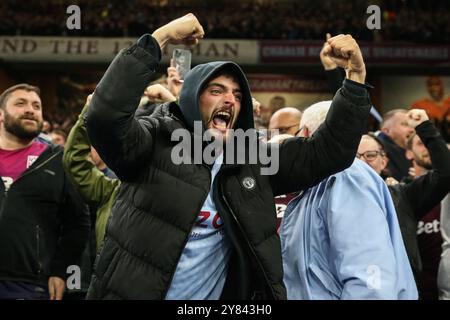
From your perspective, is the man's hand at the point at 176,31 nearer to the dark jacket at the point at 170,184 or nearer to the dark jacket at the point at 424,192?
the dark jacket at the point at 170,184

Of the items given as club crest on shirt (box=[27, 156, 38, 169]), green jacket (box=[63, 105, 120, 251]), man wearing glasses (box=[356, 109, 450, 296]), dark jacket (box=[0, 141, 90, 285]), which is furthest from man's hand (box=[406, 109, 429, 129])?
club crest on shirt (box=[27, 156, 38, 169])

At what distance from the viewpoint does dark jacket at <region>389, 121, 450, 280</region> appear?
3627mm

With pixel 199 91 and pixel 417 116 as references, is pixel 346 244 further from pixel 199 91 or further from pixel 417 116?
pixel 417 116

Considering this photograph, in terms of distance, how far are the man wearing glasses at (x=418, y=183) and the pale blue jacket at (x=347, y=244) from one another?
129 cm

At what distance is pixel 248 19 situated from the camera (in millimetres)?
16656

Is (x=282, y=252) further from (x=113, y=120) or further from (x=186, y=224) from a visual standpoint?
(x=113, y=120)

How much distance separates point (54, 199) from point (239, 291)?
90.0 inches

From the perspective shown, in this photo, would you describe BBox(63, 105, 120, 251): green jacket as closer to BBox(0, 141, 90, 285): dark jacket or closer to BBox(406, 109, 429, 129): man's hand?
BBox(0, 141, 90, 285): dark jacket

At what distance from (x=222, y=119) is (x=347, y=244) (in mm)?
585

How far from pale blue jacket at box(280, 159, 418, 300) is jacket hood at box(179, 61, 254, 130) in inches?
13.7

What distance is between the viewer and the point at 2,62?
50.0 ft

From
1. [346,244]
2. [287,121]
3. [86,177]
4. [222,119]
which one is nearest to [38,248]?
[86,177]

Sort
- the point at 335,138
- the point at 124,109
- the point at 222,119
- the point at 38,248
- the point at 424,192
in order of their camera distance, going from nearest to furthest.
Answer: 1. the point at 124,109
2. the point at 335,138
3. the point at 222,119
4. the point at 424,192
5. the point at 38,248

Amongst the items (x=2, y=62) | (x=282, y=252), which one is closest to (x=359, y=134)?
(x=282, y=252)
